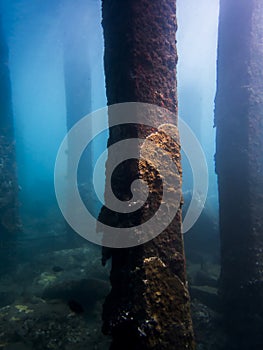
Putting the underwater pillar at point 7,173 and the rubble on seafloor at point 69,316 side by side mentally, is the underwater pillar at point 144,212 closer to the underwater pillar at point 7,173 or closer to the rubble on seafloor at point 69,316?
the rubble on seafloor at point 69,316

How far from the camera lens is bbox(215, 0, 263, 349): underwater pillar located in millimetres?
4570

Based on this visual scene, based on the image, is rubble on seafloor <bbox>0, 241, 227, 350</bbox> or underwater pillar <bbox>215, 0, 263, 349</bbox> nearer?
underwater pillar <bbox>215, 0, 263, 349</bbox>

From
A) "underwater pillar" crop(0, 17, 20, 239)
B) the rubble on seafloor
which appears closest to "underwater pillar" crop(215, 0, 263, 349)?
the rubble on seafloor

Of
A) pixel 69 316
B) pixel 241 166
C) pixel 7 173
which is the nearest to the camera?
pixel 241 166

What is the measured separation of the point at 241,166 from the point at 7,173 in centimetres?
905

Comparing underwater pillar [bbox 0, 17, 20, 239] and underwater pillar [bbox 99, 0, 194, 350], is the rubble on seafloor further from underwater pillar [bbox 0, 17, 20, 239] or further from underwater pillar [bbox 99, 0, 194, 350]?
underwater pillar [bbox 99, 0, 194, 350]

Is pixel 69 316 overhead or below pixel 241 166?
below

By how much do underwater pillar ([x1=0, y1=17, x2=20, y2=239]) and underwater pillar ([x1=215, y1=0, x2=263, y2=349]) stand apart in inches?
332

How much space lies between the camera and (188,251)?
9.77 metres

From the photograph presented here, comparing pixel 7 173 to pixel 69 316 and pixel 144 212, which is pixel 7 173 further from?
pixel 144 212

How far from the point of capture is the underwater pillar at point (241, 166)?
4570mm

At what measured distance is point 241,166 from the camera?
494 cm

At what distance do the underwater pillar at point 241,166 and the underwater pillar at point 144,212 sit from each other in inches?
108

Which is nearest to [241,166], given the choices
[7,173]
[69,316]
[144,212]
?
[144,212]
